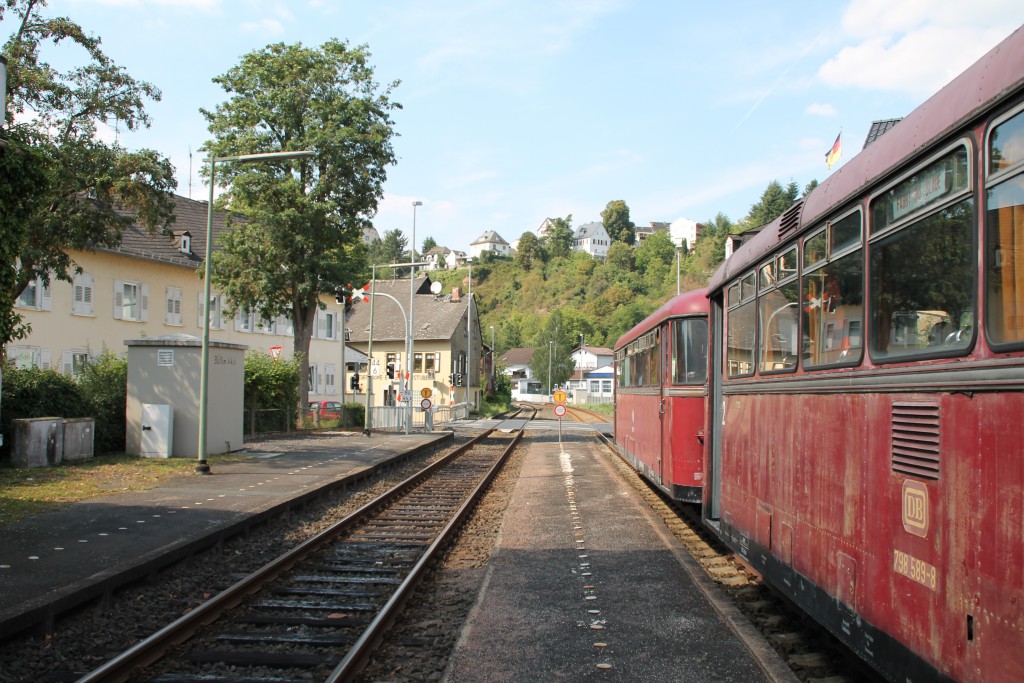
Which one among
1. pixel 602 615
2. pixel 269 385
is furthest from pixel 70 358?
pixel 602 615

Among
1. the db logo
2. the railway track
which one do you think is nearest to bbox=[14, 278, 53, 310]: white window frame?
the railway track

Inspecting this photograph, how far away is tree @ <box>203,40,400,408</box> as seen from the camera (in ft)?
101

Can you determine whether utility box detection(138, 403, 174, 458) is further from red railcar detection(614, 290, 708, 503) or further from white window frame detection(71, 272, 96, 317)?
white window frame detection(71, 272, 96, 317)

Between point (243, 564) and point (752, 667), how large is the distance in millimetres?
5732

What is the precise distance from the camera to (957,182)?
3.67m

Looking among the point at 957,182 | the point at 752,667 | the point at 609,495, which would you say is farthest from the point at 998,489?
the point at 609,495

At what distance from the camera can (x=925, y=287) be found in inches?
157

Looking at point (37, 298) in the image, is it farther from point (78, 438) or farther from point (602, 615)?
point (602, 615)

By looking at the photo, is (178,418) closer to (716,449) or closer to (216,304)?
(716,449)

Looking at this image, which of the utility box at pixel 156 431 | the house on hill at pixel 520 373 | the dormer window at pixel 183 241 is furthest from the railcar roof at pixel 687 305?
the house on hill at pixel 520 373

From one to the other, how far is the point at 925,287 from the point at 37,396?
1866 centimetres

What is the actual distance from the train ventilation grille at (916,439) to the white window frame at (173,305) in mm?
36777

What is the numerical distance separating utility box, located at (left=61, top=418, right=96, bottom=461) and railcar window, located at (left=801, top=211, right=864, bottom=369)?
1598 centimetres

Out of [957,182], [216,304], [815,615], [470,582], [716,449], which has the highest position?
[216,304]
